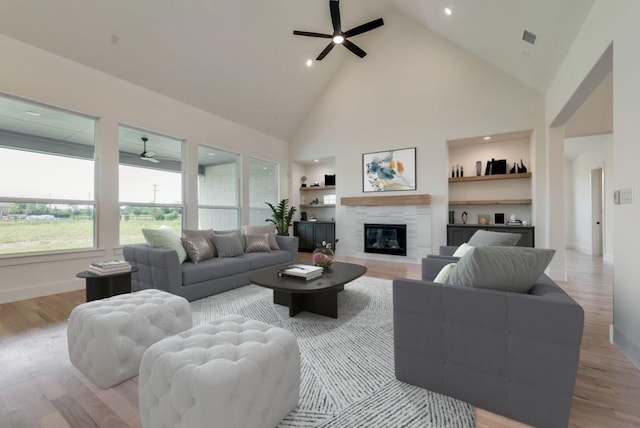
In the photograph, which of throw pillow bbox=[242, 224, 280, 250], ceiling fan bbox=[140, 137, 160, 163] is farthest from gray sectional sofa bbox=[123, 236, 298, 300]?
ceiling fan bbox=[140, 137, 160, 163]

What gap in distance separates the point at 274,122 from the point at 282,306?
5.21 meters

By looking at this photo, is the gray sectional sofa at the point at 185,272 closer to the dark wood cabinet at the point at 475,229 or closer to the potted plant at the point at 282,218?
the potted plant at the point at 282,218

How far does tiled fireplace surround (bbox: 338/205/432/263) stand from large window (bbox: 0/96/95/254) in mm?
4926

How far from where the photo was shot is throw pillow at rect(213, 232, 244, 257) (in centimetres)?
405

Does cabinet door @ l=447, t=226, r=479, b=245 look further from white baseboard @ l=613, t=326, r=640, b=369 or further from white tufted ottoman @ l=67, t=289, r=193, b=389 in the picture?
white tufted ottoman @ l=67, t=289, r=193, b=389

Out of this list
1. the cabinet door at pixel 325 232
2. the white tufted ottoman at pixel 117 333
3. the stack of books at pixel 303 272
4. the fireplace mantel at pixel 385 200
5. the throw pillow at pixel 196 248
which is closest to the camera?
the white tufted ottoman at pixel 117 333

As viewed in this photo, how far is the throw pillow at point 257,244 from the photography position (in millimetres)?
4512

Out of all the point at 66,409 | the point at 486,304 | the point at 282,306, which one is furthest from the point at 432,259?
the point at 66,409

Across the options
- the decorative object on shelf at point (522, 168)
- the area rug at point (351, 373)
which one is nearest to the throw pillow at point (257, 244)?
the area rug at point (351, 373)

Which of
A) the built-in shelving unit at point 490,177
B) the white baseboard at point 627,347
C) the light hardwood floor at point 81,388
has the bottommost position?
the light hardwood floor at point 81,388

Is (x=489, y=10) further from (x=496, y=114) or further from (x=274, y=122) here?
(x=274, y=122)

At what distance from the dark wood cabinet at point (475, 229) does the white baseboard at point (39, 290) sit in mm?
6219

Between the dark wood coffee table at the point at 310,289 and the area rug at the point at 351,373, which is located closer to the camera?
the area rug at the point at 351,373

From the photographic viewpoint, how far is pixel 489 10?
3.61 metres
